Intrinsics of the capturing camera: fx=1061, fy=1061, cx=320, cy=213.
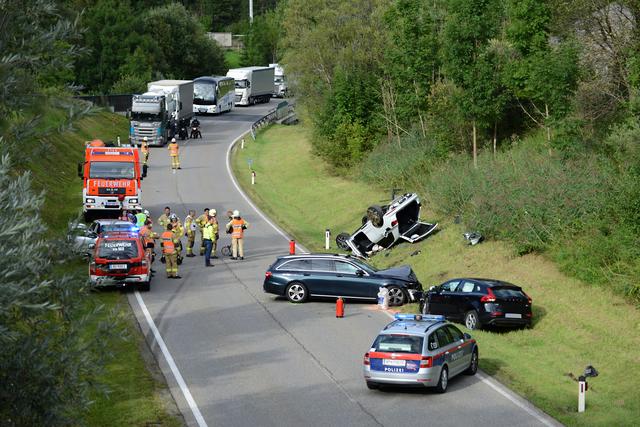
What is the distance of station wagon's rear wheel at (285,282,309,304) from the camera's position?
96.2 ft

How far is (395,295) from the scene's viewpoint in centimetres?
2912

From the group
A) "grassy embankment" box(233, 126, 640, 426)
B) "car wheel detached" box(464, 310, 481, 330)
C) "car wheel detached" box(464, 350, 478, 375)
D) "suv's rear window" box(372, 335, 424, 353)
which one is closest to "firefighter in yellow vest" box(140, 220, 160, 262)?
"grassy embankment" box(233, 126, 640, 426)

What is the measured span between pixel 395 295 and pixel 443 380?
8.84 m

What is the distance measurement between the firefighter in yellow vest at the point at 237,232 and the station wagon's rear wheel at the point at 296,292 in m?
6.00

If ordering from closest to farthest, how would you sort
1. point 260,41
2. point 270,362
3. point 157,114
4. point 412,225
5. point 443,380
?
point 443,380 < point 270,362 < point 412,225 < point 157,114 < point 260,41

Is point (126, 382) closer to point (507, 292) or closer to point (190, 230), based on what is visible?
point (507, 292)

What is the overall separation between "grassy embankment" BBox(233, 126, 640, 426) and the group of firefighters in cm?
414

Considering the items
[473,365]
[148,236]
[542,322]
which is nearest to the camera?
[473,365]

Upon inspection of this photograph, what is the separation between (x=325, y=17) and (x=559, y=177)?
31.3 m

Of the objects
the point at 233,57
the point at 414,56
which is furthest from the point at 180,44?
the point at 414,56

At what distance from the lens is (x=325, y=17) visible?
2409 inches

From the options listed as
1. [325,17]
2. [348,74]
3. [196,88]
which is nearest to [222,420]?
[348,74]

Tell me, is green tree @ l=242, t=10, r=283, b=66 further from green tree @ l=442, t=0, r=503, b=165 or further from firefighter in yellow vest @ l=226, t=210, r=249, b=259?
firefighter in yellow vest @ l=226, t=210, r=249, b=259

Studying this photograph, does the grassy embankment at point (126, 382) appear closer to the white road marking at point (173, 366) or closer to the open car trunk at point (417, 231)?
the white road marking at point (173, 366)
